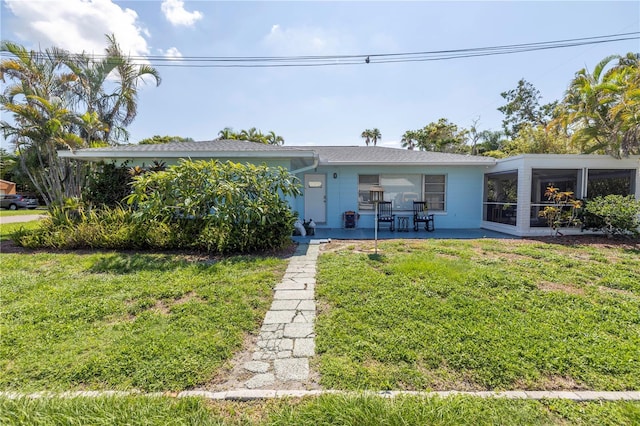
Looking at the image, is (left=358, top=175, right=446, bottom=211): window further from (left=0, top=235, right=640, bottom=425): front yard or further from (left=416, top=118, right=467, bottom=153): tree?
(left=416, top=118, right=467, bottom=153): tree

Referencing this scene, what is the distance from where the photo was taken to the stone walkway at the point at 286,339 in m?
2.32

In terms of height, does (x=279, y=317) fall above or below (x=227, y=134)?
below

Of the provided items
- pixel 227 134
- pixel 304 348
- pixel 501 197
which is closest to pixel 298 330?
pixel 304 348

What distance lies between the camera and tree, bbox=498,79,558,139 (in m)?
24.8

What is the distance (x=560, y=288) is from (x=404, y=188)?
6.38 m

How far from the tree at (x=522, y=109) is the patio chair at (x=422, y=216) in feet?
70.4

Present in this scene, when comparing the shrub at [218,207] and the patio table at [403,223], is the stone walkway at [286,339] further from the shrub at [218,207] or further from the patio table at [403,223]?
the patio table at [403,223]

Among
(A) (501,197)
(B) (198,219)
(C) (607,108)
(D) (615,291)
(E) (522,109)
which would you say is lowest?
(D) (615,291)

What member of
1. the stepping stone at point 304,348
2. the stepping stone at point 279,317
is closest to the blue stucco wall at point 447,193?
the stepping stone at point 279,317

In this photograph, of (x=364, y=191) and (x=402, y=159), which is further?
(x=364, y=191)

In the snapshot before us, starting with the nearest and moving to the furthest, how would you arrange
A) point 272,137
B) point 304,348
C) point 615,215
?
point 304,348
point 615,215
point 272,137

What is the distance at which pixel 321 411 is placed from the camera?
6.30 feet

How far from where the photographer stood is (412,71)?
431 inches

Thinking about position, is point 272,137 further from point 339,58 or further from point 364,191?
point 364,191
